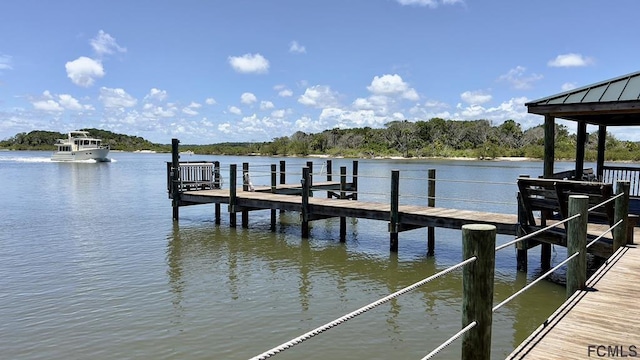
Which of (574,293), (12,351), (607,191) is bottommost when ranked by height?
(12,351)

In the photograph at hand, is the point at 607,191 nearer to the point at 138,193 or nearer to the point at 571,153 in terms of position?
the point at 138,193

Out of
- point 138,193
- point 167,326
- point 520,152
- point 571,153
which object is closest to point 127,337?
point 167,326

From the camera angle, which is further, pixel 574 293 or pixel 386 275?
pixel 386 275

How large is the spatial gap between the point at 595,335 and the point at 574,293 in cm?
148

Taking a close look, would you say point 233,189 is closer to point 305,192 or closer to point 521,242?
point 305,192

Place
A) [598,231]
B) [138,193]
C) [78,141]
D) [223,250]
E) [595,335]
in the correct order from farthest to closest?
[78,141] → [138,193] → [223,250] → [598,231] → [595,335]

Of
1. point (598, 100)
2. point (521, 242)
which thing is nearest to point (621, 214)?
point (521, 242)

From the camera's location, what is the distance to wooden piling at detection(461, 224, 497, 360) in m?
3.41

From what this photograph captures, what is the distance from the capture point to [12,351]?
275 inches

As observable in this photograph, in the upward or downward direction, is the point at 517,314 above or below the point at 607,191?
below

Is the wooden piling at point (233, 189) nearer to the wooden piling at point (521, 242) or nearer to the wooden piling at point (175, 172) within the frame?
the wooden piling at point (175, 172)

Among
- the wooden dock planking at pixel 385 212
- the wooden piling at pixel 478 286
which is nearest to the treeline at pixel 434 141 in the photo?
the wooden dock planking at pixel 385 212

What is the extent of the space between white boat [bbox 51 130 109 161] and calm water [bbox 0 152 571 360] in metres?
56.5

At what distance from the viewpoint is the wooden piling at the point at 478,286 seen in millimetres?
3410
